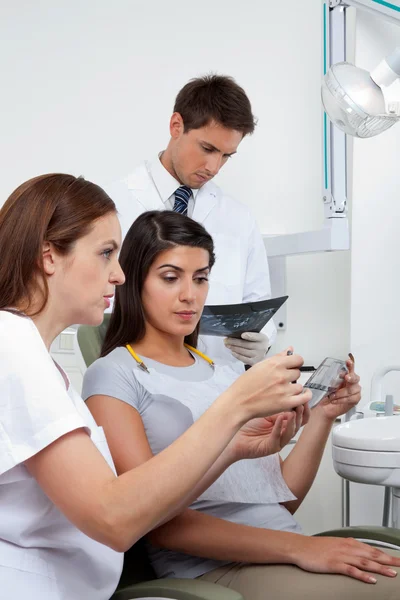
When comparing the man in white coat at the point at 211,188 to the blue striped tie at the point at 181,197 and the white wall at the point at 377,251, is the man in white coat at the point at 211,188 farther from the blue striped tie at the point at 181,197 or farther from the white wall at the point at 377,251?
the white wall at the point at 377,251

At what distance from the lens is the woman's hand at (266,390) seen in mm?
983

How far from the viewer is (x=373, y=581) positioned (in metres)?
1.25

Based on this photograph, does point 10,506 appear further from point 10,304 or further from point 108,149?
point 108,149

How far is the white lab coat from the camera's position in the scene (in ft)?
7.11

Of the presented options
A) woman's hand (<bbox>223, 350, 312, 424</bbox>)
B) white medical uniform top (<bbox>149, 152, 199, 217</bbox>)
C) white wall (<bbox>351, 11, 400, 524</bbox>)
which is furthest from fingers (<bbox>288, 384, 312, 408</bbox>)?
white wall (<bbox>351, 11, 400, 524</bbox>)

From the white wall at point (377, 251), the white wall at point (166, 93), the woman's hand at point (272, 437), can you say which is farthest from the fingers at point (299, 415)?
the white wall at point (166, 93)

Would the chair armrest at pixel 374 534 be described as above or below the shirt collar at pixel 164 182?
below

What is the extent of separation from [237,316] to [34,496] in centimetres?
65

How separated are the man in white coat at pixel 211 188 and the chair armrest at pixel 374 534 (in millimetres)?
630

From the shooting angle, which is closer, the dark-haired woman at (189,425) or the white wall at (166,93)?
the dark-haired woman at (189,425)

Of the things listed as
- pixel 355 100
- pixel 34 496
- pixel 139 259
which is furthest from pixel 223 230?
pixel 34 496

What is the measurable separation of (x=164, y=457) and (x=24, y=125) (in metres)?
2.06

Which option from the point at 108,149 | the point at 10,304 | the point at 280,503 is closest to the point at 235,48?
the point at 108,149

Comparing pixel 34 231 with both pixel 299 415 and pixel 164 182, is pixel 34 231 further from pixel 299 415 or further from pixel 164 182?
pixel 164 182
